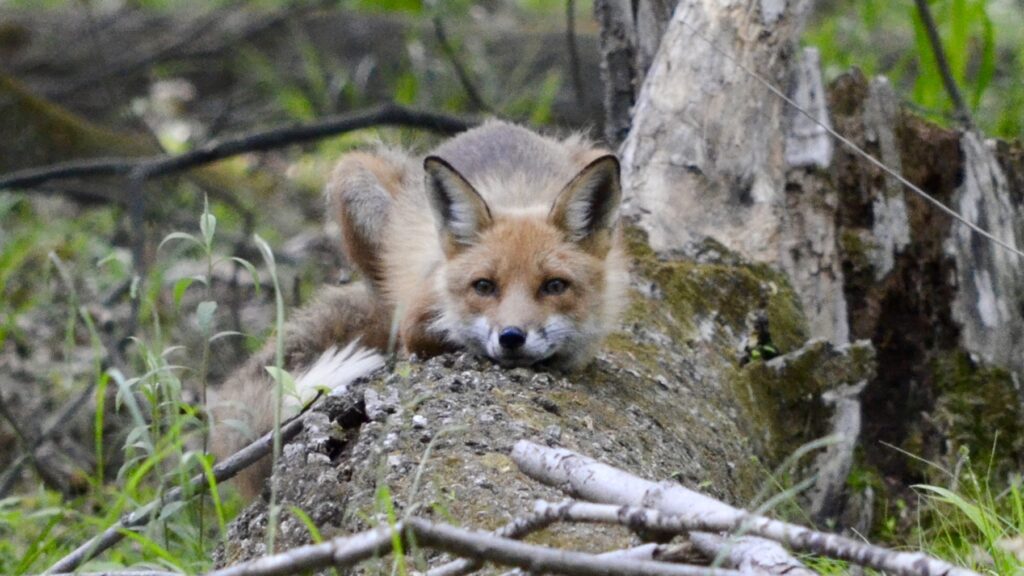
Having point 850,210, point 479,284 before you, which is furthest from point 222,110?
point 850,210

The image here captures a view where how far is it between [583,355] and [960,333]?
7.48ft

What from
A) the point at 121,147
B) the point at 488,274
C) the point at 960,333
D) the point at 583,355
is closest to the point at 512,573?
the point at 583,355

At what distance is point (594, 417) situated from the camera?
4.28m

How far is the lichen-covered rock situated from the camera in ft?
11.2

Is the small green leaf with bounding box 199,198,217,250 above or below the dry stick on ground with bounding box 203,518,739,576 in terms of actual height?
above

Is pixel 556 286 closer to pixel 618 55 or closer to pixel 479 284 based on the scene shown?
pixel 479 284

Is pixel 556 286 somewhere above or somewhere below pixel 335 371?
above

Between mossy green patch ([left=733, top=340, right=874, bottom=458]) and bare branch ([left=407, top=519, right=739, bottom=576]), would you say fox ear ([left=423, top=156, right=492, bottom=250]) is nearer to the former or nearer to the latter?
mossy green patch ([left=733, top=340, right=874, bottom=458])

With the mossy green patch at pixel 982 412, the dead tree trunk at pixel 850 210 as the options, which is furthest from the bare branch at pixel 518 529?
the mossy green patch at pixel 982 412

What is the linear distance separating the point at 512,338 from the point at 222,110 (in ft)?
22.7

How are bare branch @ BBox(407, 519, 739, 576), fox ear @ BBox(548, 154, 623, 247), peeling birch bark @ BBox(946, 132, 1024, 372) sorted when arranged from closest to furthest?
bare branch @ BBox(407, 519, 739, 576) → fox ear @ BBox(548, 154, 623, 247) → peeling birch bark @ BBox(946, 132, 1024, 372)

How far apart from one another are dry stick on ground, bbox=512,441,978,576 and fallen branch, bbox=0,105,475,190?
4967 millimetres

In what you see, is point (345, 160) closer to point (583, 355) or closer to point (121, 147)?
point (583, 355)

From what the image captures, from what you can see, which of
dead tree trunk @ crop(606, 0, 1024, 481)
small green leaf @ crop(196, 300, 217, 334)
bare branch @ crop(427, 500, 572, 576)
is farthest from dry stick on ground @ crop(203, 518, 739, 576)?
dead tree trunk @ crop(606, 0, 1024, 481)
